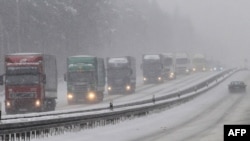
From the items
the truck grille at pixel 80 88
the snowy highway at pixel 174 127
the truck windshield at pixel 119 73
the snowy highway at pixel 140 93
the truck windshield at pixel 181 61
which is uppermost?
the truck windshield at pixel 181 61

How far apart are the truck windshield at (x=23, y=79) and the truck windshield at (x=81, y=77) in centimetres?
1239

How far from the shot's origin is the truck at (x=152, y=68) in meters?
77.4

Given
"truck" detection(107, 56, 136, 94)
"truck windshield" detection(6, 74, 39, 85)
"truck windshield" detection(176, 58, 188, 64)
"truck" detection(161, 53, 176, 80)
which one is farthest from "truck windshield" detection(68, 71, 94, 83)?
"truck windshield" detection(176, 58, 188, 64)

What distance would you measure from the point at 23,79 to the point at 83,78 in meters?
13.1

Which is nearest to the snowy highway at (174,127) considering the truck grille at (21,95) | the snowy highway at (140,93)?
the truck grille at (21,95)

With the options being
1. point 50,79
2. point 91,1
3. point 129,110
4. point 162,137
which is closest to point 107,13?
point 91,1

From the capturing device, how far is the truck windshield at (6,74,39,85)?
1539 inches

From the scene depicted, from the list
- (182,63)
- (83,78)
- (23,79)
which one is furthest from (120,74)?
(182,63)

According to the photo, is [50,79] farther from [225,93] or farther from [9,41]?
[9,41]

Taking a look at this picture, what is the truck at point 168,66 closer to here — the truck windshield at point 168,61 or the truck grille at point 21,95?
the truck windshield at point 168,61

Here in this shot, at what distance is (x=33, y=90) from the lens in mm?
39250

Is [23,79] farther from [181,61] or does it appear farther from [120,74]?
[181,61]

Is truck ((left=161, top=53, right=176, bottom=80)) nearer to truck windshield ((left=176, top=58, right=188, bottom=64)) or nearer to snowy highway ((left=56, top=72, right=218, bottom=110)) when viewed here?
snowy highway ((left=56, top=72, right=218, bottom=110))

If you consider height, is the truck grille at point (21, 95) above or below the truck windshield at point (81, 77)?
below
